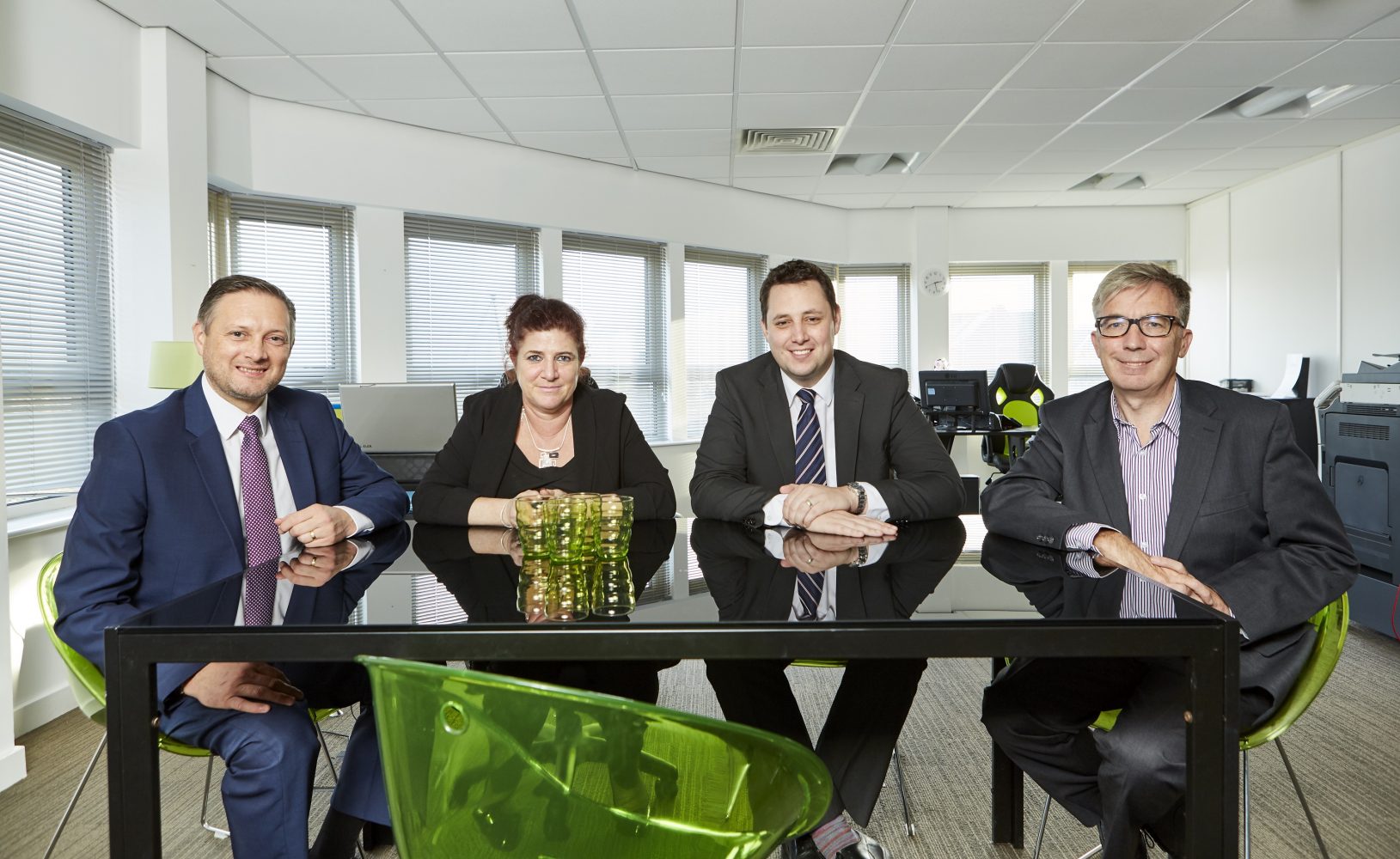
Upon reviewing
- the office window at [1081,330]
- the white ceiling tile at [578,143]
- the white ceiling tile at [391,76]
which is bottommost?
the office window at [1081,330]

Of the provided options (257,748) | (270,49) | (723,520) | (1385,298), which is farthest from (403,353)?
(1385,298)

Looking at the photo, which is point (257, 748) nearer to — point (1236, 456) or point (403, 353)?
point (1236, 456)

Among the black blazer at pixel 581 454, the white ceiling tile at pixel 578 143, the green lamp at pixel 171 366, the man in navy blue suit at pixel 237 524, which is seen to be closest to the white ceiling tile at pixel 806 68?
the white ceiling tile at pixel 578 143

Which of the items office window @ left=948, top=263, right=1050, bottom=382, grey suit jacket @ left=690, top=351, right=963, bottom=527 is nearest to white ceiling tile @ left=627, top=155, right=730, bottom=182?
office window @ left=948, top=263, right=1050, bottom=382

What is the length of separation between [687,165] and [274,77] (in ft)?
10.2

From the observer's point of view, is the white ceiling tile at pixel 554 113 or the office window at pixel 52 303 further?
the white ceiling tile at pixel 554 113

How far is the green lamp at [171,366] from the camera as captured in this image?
147 inches

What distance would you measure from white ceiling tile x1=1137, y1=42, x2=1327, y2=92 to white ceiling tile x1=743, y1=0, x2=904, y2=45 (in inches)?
68.0

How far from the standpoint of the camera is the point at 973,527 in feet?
6.50

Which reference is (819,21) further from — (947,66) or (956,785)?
(956,785)

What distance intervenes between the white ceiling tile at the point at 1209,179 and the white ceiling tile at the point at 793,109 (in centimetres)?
360

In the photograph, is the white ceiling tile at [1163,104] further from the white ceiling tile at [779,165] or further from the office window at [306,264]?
the office window at [306,264]

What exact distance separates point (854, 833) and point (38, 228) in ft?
13.0

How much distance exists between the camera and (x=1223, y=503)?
5.82 ft
